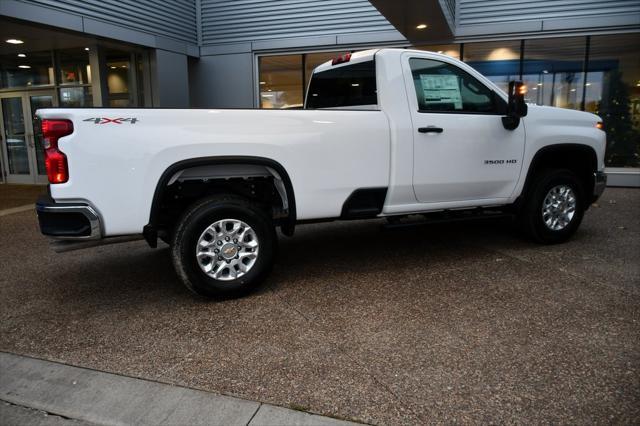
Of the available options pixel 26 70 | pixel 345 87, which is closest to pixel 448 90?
pixel 345 87

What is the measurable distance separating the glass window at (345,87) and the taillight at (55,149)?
2.71 meters

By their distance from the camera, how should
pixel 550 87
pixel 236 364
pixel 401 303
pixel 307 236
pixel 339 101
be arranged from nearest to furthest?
pixel 236 364 → pixel 401 303 → pixel 339 101 → pixel 307 236 → pixel 550 87

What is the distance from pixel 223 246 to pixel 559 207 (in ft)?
12.9

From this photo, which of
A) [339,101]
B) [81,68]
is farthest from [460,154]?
[81,68]

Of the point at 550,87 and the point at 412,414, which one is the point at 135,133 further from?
the point at 550,87

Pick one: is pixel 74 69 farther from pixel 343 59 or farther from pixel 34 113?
pixel 343 59

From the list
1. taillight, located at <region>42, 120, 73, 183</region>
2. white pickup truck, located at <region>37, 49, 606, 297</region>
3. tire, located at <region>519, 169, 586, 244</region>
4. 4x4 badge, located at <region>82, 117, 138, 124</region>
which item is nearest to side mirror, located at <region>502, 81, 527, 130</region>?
white pickup truck, located at <region>37, 49, 606, 297</region>

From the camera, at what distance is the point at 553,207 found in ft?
18.3

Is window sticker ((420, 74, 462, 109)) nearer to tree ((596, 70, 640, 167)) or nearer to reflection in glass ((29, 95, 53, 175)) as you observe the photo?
tree ((596, 70, 640, 167))

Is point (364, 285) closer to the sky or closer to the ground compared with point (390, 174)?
closer to the ground

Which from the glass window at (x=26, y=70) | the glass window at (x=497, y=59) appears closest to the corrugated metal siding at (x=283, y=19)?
the glass window at (x=497, y=59)

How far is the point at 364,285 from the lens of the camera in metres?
4.46

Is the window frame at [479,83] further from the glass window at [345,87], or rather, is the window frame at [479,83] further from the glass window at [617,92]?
the glass window at [617,92]

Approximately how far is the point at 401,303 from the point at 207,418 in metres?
1.98
